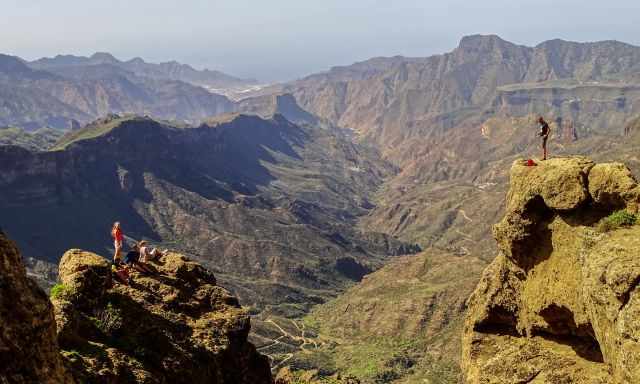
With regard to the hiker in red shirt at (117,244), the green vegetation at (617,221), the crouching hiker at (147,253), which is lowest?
the crouching hiker at (147,253)

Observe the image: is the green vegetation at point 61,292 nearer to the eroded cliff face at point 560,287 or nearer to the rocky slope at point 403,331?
the eroded cliff face at point 560,287

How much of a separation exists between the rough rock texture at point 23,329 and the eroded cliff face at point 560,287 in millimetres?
21041

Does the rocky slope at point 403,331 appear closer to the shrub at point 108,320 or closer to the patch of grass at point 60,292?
the shrub at point 108,320

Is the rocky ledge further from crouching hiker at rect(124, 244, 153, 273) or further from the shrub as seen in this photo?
crouching hiker at rect(124, 244, 153, 273)

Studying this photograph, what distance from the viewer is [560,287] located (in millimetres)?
28609

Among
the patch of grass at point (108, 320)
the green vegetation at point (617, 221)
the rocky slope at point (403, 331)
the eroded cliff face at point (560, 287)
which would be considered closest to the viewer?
the eroded cliff face at point (560, 287)

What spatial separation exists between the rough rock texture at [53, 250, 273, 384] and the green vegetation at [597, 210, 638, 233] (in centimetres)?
2198

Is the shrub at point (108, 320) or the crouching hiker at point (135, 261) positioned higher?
the crouching hiker at point (135, 261)

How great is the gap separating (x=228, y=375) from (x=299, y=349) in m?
131

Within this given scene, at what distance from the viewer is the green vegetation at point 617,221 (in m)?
25.0

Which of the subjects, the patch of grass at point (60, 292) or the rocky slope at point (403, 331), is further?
the rocky slope at point (403, 331)

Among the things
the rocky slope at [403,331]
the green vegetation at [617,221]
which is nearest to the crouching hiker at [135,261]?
the green vegetation at [617,221]

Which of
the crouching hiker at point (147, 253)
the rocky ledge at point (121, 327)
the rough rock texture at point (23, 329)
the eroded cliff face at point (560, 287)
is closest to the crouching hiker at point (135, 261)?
the rocky ledge at point (121, 327)

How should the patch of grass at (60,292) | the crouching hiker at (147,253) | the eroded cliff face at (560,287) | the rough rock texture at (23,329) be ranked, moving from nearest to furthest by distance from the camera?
the rough rock texture at (23,329)
the eroded cliff face at (560,287)
the patch of grass at (60,292)
the crouching hiker at (147,253)
